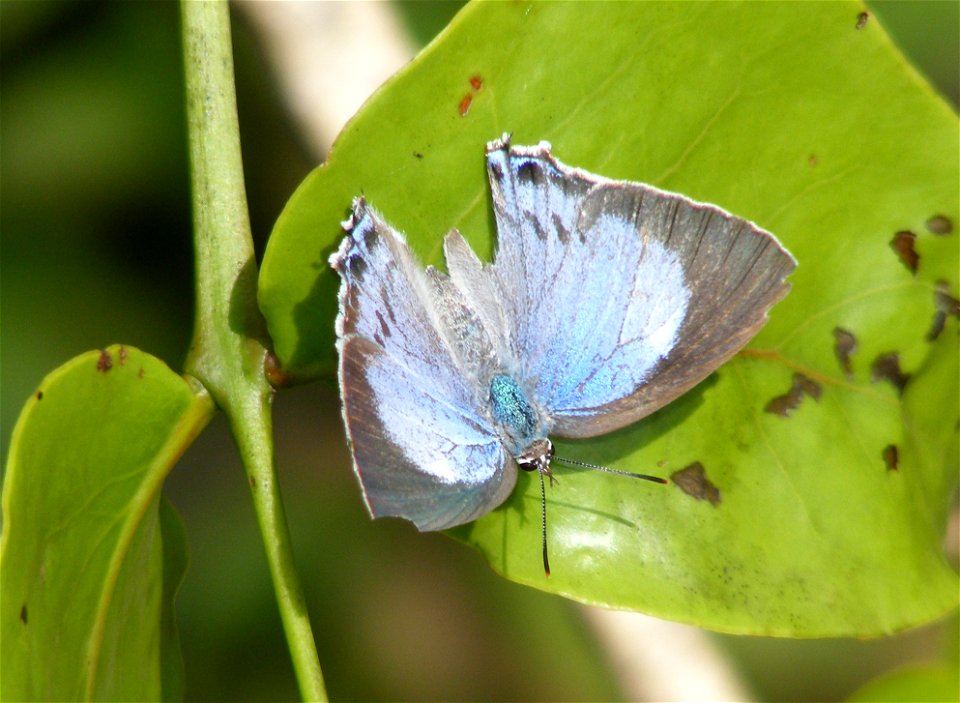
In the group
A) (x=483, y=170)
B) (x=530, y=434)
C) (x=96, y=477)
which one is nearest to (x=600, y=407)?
(x=530, y=434)

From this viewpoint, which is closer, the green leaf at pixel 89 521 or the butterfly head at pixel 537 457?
the green leaf at pixel 89 521

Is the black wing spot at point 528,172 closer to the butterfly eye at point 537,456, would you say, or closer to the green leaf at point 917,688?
the butterfly eye at point 537,456

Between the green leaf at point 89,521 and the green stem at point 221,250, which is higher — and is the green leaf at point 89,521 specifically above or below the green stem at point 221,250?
below

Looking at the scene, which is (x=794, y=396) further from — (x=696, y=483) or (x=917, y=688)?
(x=917, y=688)

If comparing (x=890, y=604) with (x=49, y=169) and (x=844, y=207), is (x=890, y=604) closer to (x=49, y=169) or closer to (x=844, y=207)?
(x=844, y=207)

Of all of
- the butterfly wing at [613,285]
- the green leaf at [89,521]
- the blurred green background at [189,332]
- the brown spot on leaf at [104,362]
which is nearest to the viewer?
the green leaf at [89,521]

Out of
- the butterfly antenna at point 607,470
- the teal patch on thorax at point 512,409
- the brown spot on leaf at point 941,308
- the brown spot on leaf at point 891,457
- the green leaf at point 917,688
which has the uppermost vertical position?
the brown spot on leaf at point 941,308

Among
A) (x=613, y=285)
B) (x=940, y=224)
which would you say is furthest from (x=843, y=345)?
(x=613, y=285)

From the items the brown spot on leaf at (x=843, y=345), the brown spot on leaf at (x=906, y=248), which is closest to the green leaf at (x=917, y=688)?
the brown spot on leaf at (x=843, y=345)
